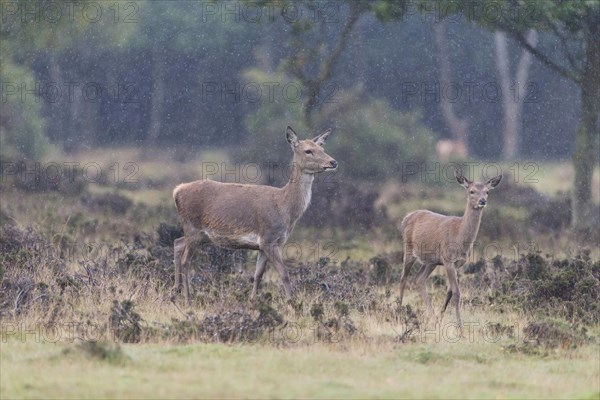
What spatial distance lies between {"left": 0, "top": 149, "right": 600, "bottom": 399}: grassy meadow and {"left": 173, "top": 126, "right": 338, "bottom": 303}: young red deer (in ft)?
1.79

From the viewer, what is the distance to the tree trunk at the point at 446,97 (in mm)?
52906

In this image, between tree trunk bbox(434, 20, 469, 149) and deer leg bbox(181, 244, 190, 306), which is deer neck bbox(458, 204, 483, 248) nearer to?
deer leg bbox(181, 244, 190, 306)

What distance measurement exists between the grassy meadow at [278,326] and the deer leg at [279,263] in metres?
0.25

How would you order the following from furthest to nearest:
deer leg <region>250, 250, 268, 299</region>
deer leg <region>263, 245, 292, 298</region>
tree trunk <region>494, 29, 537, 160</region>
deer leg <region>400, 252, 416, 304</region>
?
tree trunk <region>494, 29, 537, 160</region>, deer leg <region>400, 252, 416, 304</region>, deer leg <region>250, 250, 268, 299</region>, deer leg <region>263, 245, 292, 298</region>

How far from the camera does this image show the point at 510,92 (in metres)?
52.1

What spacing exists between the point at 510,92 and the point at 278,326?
131ft

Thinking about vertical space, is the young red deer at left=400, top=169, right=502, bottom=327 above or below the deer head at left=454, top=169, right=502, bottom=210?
below

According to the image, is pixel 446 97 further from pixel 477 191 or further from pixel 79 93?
pixel 477 191

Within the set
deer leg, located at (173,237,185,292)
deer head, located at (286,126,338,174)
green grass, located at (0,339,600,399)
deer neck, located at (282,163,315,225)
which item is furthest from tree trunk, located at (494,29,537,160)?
green grass, located at (0,339,600,399)

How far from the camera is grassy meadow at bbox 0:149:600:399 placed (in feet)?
36.9

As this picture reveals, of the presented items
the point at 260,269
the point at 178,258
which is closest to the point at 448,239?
the point at 260,269

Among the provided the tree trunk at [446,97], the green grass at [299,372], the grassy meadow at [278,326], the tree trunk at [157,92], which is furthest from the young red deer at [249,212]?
the tree trunk at [157,92]

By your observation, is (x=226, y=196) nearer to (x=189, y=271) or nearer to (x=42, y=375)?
(x=189, y=271)

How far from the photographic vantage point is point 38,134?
39250 mm
